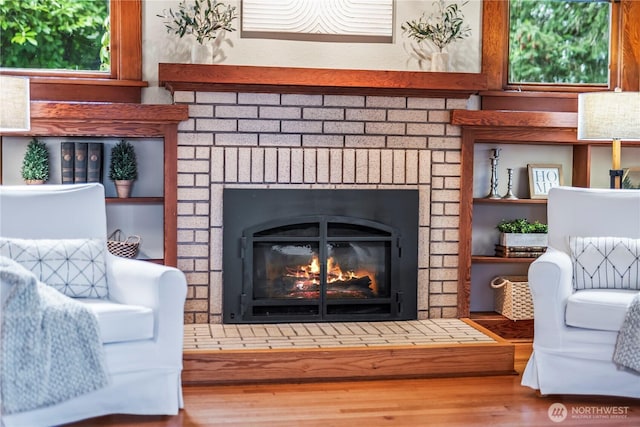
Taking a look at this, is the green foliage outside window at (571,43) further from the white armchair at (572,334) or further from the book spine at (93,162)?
the book spine at (93,162)

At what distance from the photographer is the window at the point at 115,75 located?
14.0ft

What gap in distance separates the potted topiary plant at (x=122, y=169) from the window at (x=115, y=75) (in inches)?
10.9

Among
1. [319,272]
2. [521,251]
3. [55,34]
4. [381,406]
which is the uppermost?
[55,34]

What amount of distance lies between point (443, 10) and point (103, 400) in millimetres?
2782

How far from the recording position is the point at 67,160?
423cm

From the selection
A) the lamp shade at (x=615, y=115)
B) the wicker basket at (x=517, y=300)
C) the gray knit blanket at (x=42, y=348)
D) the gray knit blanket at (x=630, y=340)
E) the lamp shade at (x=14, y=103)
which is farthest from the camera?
the wicker basket at (x=517, y=300)

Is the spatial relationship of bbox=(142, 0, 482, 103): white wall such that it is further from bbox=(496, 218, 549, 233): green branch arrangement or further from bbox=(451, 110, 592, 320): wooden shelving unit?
bbox=(496, 218, 549, 233): green branch arrangement

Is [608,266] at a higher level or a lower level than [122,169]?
lower

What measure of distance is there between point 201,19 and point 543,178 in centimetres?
215

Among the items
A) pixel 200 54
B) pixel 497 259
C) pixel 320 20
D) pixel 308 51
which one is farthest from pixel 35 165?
pixel 497 259

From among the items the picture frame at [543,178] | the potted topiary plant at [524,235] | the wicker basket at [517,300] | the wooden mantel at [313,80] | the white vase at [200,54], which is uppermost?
the white vase at [200,54]

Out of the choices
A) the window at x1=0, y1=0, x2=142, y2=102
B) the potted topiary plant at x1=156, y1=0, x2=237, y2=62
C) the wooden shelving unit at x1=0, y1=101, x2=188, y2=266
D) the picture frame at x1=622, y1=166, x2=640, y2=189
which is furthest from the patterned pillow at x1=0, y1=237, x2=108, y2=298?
the picture frame at x1=622, y1=166, x2=640, y2=189

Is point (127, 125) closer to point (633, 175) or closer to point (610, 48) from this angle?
point (610, 48)

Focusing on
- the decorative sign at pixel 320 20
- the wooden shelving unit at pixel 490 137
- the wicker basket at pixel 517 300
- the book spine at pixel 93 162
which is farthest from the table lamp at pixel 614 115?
the book spine at pixel 93 162
